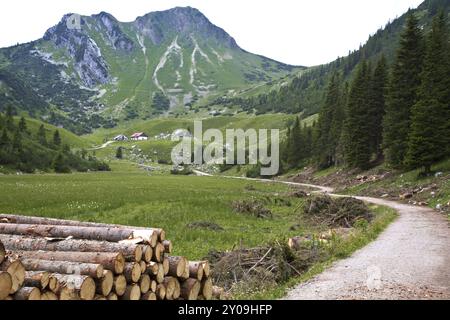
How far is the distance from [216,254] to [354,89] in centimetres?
5340

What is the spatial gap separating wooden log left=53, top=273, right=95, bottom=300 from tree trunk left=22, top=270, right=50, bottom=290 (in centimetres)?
34

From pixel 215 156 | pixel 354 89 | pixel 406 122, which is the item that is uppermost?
pixel 354 89

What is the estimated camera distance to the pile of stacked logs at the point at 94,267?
7.43 meters

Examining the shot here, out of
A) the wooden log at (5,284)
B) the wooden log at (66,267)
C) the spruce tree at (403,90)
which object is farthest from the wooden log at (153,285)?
the spruce tree at (403,90)

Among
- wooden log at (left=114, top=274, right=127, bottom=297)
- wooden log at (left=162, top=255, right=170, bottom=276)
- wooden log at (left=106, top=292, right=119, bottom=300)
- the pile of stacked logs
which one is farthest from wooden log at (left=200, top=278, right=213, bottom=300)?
wooden log at (left=106, top=292, right=119, bottom=300)

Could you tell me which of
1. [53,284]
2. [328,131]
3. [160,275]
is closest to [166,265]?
[160,275]

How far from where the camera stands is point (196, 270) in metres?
10.1

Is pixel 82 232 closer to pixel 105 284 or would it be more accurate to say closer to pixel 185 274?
pixel 105 284

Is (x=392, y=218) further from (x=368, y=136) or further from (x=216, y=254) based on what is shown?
A: (x=368, y=136)

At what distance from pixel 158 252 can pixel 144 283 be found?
2.98 feet

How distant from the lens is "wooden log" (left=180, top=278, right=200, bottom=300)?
9820 millimetres

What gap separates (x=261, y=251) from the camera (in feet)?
51.3

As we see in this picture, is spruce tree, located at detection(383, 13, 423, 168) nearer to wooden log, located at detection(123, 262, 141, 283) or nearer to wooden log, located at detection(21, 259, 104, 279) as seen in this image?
wooden log, located at detection(123, 262, 141, 283)
